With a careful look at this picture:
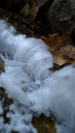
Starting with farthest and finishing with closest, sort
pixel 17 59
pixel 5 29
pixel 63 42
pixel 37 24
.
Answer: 1. pixel 37 24
2. pixel 5 29
3. pixel 63 42
4. pixel 17 59

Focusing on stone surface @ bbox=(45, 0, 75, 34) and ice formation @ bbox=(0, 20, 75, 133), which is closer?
ice formation @ bbox=(0, 20, 75, 133)

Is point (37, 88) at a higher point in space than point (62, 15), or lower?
lower

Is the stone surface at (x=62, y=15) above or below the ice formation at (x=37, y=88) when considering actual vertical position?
above

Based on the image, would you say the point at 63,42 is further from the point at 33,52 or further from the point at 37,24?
the point at 37,24

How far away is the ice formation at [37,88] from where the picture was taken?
63 centimetres

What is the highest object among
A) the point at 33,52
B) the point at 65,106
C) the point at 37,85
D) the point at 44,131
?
the point at 33,52

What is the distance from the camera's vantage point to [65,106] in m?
0.64

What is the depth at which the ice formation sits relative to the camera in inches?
24.8

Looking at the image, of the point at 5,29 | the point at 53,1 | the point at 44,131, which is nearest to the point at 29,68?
the point at 44,131

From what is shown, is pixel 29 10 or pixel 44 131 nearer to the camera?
pixel 44 131

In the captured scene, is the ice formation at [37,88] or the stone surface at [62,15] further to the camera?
the stone surface at [62,15]

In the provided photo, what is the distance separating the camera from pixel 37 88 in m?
0.81

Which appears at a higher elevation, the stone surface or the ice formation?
the stone surface

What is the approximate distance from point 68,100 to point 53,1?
136 centimetres
